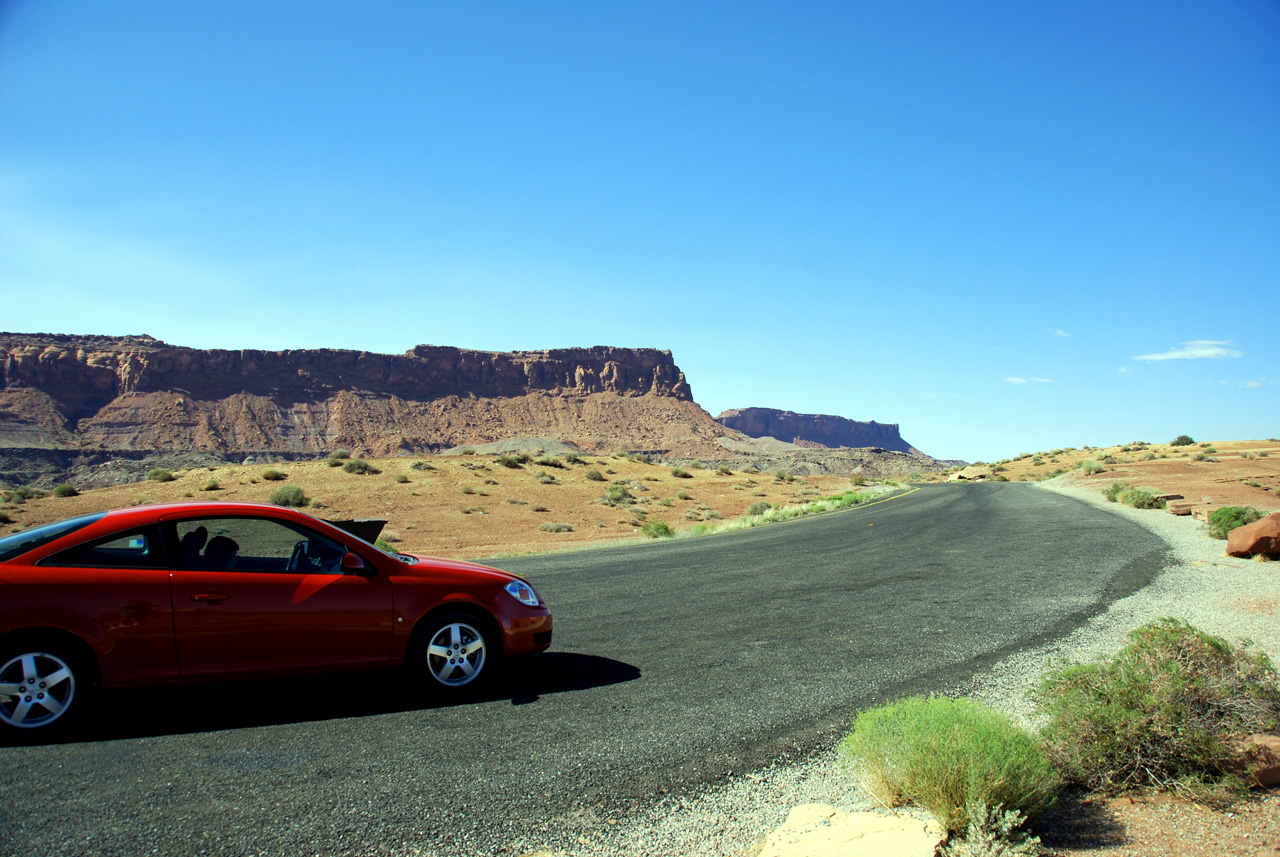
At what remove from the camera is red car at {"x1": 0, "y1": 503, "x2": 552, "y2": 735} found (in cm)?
467

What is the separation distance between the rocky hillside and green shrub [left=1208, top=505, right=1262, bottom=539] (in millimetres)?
93397

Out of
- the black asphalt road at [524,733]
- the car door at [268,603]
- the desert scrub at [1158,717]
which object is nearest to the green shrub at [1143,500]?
the black asphalt road at [524,733]

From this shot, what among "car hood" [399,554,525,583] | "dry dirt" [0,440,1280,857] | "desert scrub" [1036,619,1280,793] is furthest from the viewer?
"dry dirt" [0,440,1280,857]

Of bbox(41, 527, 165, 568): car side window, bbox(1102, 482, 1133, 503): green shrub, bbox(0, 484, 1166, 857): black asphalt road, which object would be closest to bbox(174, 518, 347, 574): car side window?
bbox(41, 527, 165, 568): car side window

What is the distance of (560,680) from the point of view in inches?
244

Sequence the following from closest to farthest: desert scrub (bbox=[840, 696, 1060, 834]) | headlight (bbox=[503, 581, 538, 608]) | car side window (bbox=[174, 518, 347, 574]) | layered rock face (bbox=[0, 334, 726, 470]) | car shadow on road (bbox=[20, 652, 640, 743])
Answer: desert scrub (bbox=[840, 696, 1060, 834])
car shadow on road (bbox=[20, 652, 640, 743])
car side window (bbox=[174, 518, 347, 574])
headlight (bbox=[503, 581, 538, 608])
layered rock face (bbox=[0, 334, 726, 470])

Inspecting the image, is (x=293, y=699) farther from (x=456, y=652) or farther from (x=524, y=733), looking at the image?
(x=524, y=733)

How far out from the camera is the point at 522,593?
6.03 m

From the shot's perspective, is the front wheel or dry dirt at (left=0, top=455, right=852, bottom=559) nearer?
the front wheel

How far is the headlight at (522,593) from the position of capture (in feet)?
19.4

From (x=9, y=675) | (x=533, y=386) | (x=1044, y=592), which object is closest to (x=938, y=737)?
(x=9, y=675)

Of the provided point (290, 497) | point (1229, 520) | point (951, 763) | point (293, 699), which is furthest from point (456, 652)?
point (290, 497)

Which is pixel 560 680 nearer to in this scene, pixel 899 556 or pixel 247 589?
pixel 247 589

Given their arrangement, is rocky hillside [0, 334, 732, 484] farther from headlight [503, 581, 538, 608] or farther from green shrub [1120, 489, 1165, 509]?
green shrub [1120, 489, 1165, 509]
